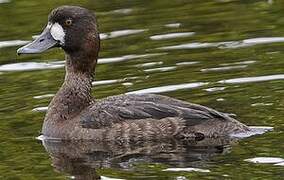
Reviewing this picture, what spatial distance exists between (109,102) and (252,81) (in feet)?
6.89

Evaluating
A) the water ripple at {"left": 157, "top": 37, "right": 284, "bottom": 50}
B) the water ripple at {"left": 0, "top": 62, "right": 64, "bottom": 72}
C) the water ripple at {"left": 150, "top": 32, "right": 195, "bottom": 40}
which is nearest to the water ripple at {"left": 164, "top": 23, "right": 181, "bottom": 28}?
the water ripple at {"left": 150, "top": 32, "right": 195, "bottom": 40}

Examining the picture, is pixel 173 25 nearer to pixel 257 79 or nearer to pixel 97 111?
pixel 257 79

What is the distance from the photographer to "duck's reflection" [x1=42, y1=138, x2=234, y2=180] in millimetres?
11352

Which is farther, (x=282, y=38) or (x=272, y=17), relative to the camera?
(x=272, y=17)

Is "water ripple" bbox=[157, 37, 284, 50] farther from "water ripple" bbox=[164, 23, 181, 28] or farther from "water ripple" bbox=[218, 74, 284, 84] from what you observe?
"water ripple" bbox=[218, 74, 284, 84]

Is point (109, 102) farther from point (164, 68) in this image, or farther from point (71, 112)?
point (164, 68)

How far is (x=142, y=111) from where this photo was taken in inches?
492

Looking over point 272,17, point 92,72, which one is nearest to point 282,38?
point 272,17

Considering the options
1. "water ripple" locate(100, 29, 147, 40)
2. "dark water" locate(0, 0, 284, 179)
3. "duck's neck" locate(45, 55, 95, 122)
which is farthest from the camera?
A: "water ripple" locate(100, 29, 147, 40)

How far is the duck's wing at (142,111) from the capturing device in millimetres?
12391

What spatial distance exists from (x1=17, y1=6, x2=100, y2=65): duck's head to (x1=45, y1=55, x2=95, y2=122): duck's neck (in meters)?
0.14

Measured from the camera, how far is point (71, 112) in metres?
13.0

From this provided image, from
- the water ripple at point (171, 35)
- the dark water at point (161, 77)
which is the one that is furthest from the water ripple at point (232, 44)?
the water ripple at point (171, 35)

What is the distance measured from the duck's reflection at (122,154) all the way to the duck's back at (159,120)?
123 millimetres
